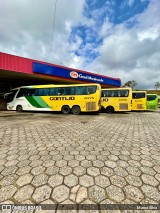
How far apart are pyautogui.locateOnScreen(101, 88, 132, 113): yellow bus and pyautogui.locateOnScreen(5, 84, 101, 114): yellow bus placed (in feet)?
8.74

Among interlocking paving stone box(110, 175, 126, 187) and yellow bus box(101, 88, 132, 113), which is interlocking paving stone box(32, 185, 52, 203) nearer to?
interlocking paving stone box(110, 175, 126, 187)

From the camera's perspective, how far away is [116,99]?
13125mm

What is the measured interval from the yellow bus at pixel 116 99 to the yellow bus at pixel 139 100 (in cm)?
345

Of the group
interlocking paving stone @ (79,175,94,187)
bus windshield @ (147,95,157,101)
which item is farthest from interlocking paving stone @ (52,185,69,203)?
bus windshield @ (147,95,157,101)

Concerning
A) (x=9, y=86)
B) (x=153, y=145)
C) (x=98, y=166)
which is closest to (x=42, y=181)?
(x=98, y=166)

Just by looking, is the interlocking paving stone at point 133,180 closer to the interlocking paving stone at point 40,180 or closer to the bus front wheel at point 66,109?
the interlocking paving stone at point 40,180

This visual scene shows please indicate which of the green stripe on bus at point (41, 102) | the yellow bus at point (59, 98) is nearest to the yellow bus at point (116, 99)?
the yellow bus at point (59, 98)

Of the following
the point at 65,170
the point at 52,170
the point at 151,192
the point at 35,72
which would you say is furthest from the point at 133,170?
the point at 35,72

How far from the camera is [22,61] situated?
1212cm

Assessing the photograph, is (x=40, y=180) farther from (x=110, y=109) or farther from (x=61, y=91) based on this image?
(x=110, y=109)

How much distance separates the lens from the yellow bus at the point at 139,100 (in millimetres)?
15353

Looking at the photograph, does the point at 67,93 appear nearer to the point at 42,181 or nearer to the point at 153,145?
the point at 153,145

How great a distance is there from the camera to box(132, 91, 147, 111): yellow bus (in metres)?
15.4

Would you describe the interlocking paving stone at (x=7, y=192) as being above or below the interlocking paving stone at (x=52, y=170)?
below
